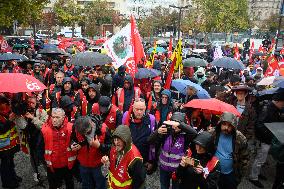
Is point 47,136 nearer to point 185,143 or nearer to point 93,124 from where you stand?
point 93,124

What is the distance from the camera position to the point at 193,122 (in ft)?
18.5

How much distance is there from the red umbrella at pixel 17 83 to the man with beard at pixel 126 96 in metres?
2.03

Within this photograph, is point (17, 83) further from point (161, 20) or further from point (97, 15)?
point (161, 20)

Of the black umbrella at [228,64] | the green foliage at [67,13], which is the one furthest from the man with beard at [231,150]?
the green foliage at [67,13]

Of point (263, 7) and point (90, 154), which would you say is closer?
point (90, 154)

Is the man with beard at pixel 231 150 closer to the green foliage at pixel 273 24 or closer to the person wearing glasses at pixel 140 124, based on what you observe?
the person wearing glasses at pixel 140 124

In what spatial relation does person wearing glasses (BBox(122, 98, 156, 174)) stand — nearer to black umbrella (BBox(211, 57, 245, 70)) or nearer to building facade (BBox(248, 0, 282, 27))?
black umbrella (BBox(211, 57, 245, 70))

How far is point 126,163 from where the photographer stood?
4.21 meters

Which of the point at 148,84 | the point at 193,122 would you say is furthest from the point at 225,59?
the point at 193,122

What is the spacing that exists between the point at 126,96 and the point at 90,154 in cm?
274

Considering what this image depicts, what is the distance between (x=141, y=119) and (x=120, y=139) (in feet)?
3.85

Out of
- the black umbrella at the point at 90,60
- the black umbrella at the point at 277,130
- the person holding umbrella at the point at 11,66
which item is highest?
the black umbrella at the point at 90,60

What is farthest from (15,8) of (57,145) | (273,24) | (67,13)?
(273,24)

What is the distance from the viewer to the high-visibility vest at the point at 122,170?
4211 millimetres
